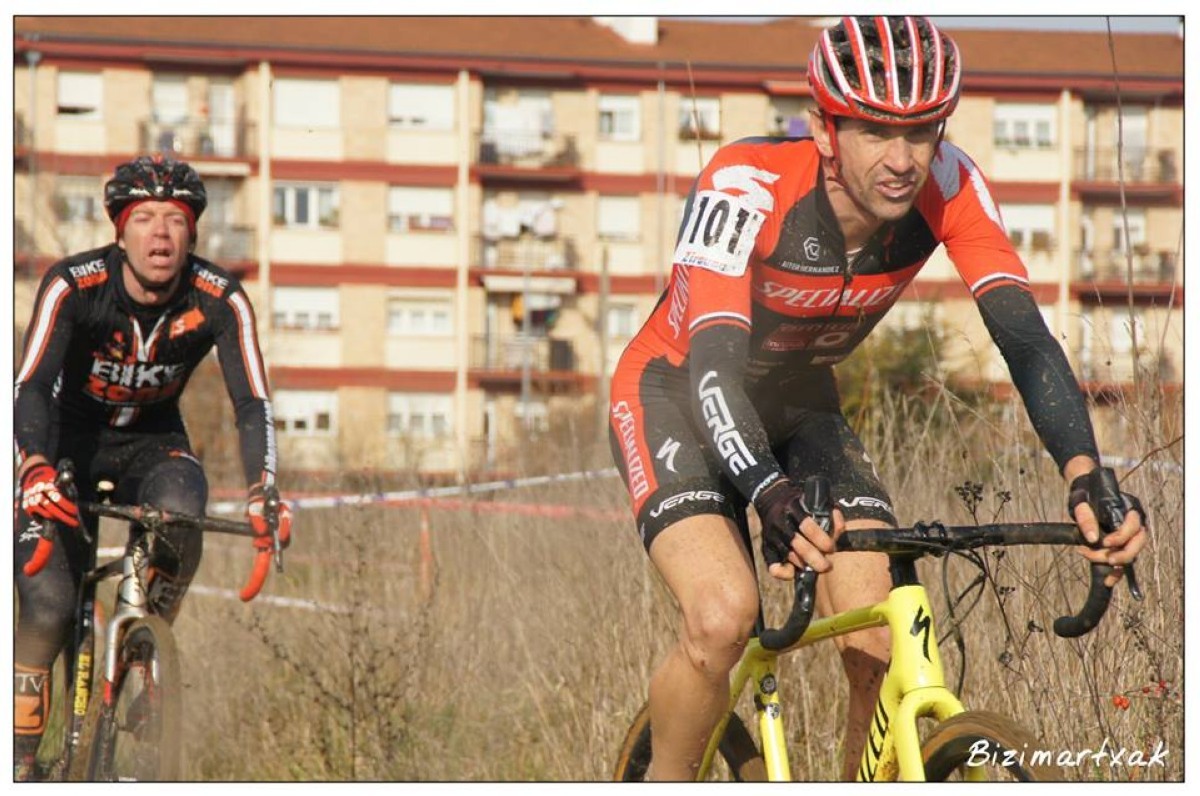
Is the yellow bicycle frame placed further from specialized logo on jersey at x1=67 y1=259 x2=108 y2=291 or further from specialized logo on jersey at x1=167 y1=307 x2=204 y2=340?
specialized logo on jersey at x1=67 y1=259 x2=108 y2=291

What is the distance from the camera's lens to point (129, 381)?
687 cm

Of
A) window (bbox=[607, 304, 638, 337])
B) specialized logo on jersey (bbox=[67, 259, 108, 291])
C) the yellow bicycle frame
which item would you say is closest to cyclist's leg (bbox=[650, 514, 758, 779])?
the yellow bicycle frame

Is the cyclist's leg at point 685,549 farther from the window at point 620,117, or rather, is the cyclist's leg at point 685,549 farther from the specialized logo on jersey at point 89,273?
the window at point 620,117

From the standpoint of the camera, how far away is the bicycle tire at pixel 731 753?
201 inches

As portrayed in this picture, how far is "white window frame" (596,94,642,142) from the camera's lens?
180 ft

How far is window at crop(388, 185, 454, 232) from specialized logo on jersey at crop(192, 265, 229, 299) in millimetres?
46967

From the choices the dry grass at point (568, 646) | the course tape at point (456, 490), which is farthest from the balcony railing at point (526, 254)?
the dry grass at point (568, 646)

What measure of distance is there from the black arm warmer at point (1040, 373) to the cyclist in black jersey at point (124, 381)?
2.92 meters

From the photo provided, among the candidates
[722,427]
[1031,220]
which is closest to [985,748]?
[722,427]

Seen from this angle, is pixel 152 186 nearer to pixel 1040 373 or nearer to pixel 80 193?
pixel 1040 373

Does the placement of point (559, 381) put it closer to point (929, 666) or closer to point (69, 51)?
A: point (929, 666)

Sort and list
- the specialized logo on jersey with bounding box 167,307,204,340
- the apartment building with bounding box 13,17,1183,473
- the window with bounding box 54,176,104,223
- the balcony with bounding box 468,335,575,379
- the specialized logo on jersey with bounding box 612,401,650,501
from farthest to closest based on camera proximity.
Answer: the balcony with bounding box 468,335,575,379, the apartment building with bounding box 13,17,1183,473, the window with bounding box 54,176,104,223, the specialized logo on jersey with bounding box 167,307,204,340, the specialized logo on jersey with bounding box 612,401,650,501

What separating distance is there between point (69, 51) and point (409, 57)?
9.55 metres
